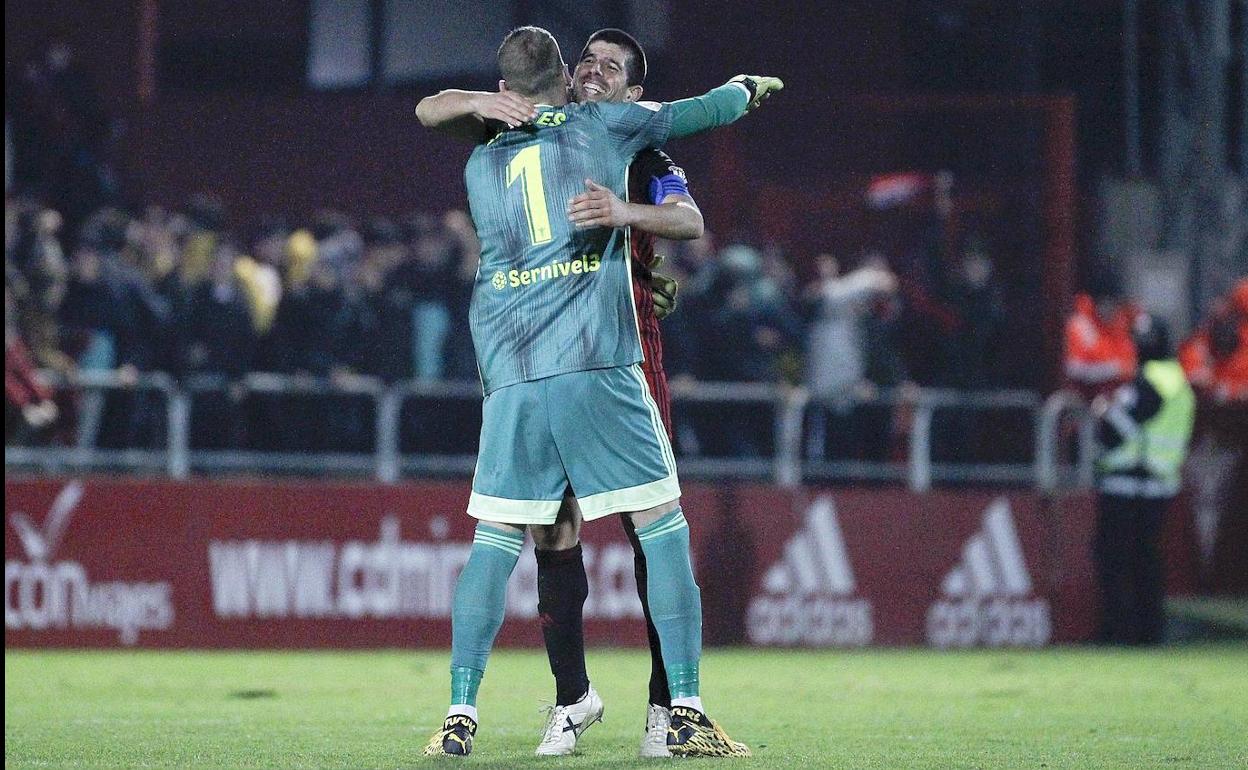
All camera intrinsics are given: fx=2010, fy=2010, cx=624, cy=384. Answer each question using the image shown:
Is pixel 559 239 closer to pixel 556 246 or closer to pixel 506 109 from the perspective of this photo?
pixel 556 246

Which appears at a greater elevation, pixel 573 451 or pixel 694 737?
pixel 573 451

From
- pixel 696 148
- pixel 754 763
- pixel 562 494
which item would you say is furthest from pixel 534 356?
pixel 696 148

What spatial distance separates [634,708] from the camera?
8859 mm

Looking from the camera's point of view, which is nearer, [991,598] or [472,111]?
[472,111]

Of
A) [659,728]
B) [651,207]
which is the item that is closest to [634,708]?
[659,728]

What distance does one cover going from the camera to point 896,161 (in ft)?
67.0

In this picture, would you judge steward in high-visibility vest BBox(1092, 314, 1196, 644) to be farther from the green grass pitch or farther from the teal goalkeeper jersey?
the teal goalkeeper jersey

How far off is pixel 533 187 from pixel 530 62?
1.37ft

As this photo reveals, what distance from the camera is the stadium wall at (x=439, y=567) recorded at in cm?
1279

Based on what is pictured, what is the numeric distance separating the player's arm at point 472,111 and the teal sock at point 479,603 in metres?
1.32

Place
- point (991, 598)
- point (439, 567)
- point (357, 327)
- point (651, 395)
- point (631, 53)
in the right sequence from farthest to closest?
point (991, 598) → point (357, 327) → point (439, 567) → point (631, 53) → point (651, 395)

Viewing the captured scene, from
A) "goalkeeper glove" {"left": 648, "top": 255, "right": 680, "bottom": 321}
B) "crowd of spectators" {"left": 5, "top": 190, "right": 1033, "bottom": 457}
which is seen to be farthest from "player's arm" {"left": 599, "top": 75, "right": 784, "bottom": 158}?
"crowd of spectators" {"left": 5, "top": 190, "right": 1033, "bottom": 457}

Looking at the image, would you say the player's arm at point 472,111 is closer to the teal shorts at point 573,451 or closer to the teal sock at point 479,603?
the teal shorts at point 573,451

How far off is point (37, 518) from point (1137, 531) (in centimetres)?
738
